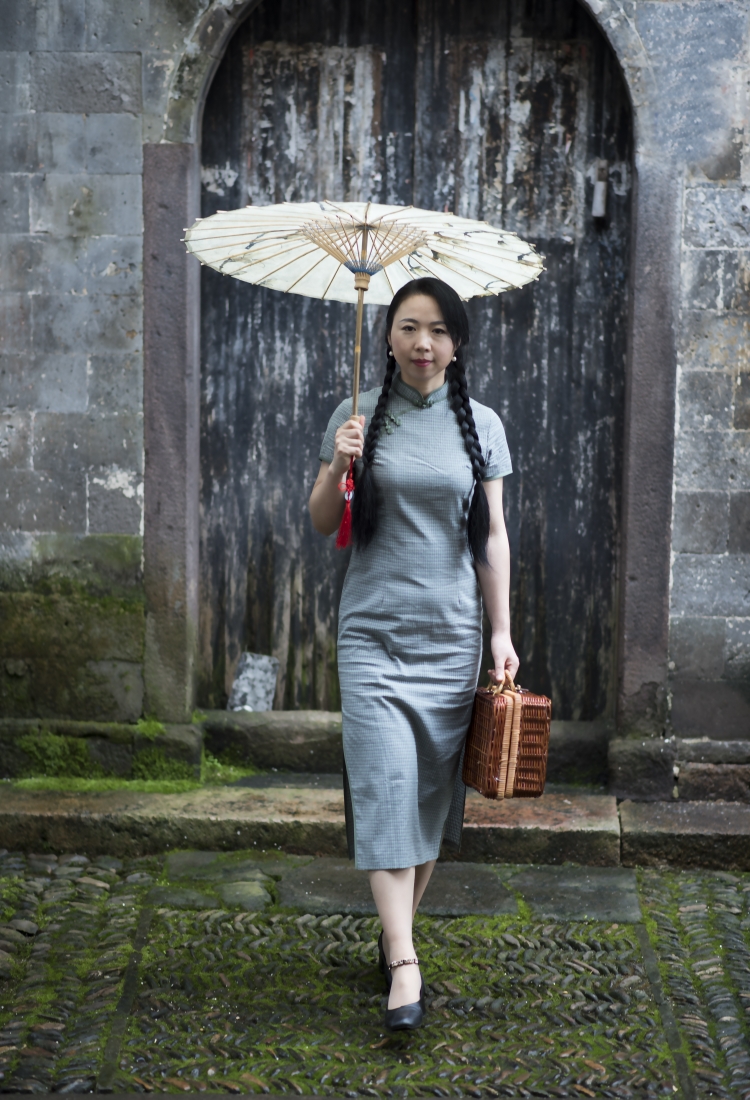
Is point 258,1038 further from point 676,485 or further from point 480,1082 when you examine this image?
point 676,485

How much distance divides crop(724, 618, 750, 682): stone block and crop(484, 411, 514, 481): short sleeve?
1.88m

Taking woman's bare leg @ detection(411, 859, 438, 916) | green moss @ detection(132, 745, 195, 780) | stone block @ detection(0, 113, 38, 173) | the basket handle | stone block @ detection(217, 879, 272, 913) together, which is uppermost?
stone block @ detection(0, 113, 38, 173)

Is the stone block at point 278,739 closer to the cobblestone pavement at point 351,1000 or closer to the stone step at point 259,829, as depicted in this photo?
the stone step at point 259,829

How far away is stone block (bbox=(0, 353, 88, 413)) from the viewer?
15.9 feet

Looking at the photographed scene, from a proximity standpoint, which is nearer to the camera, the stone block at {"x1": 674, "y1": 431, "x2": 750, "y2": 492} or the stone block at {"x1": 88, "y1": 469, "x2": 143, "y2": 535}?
the stone block at {"x1": 674, "y1": 431, "x2": 750, "y2": 492}

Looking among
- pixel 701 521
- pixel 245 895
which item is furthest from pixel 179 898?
pixel 701 521

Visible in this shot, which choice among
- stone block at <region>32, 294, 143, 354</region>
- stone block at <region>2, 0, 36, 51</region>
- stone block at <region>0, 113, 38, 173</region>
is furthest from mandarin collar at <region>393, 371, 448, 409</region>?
stone block at <region>2, 0, 36, 51</region>

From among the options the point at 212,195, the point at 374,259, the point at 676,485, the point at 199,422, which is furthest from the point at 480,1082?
the point at 212,195

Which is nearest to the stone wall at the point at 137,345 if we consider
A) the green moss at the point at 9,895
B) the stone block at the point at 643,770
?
the stone block at the point at 643,770

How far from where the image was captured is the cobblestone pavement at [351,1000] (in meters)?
2.88

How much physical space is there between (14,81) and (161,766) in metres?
2.85

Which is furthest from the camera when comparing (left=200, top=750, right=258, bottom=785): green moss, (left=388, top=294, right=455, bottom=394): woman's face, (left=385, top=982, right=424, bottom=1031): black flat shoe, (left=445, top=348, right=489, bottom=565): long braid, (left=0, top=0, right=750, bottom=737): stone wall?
(left=200, top=750, right=258, bottom=785): green moss

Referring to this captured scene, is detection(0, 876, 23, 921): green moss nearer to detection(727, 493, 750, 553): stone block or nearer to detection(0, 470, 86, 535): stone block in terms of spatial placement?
detection(0, 470, 86, 535): stone block

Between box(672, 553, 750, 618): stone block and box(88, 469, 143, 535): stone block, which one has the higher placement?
box(88, 469, 143, 535): stone block
